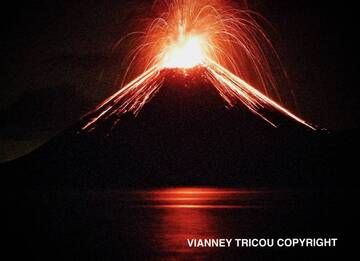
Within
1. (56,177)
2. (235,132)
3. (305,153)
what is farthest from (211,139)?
(56,177)

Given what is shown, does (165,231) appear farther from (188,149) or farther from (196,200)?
(188,149)

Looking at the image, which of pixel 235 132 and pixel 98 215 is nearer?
pixel 98 215

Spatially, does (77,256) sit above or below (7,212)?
below

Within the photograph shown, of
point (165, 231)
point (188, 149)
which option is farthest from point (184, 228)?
point (188, 149)

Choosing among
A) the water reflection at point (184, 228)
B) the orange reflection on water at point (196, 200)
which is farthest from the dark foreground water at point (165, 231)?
the orange reflection on water at point (196, 200)

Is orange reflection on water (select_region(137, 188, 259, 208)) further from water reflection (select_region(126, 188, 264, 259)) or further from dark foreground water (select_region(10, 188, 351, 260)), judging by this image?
dark foreground water (select_region(10, 188, 351, 260))

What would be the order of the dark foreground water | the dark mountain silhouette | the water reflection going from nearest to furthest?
the dark foreground water
the water reflection
the dark mountain silhouette

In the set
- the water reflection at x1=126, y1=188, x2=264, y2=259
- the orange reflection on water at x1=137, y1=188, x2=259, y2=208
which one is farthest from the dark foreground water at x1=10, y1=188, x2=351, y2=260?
the orange reflection on water at x1=137, y1=188, x2=259, y2=208

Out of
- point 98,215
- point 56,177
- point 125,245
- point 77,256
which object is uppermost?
point 56,177

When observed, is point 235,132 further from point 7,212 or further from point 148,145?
point 7,212
